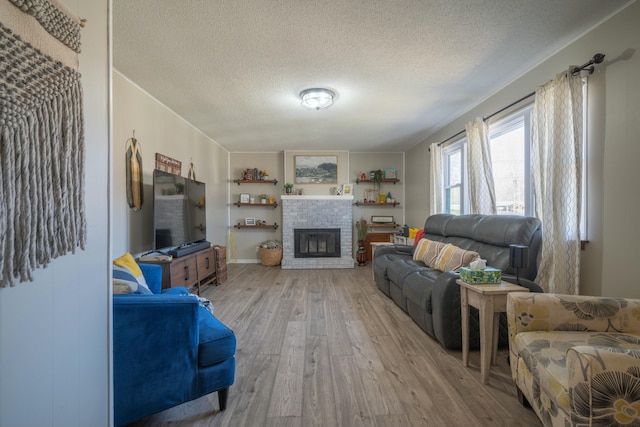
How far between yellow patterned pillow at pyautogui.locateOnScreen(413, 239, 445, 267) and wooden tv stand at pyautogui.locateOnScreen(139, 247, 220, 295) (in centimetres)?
286

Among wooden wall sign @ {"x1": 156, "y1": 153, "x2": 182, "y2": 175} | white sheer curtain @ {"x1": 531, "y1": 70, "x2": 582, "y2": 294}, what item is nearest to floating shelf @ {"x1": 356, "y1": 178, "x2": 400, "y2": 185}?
wooden wall sign @ {"x1": 156, "y1": 153, "x2": 182, "y2": 175}

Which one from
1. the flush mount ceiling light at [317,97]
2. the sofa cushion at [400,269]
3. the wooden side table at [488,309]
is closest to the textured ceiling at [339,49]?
the flush mount ceiling light at [317,97]

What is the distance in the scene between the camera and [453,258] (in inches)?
110

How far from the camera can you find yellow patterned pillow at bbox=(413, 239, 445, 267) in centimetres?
324

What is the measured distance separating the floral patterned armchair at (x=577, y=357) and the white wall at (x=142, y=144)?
10.7 ft

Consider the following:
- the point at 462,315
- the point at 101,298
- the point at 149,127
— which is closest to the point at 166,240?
the point at 149,127

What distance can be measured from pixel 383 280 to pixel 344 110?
2.35 m

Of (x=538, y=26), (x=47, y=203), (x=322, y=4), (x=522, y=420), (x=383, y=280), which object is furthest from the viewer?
(x=383, y=280)

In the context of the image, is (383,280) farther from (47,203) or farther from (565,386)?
(47,203)

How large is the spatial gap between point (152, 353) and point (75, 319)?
57 centimetres

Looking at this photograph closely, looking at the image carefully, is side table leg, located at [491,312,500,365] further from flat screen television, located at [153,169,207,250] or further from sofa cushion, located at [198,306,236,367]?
flat screen television, located at [153,169,207,250]

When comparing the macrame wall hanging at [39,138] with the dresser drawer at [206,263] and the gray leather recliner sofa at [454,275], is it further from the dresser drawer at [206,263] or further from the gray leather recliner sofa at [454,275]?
the dresser drawer at [206,263]

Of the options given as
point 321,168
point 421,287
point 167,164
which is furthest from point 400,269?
point 321,168

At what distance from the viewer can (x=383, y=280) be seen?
3670 millimetres
